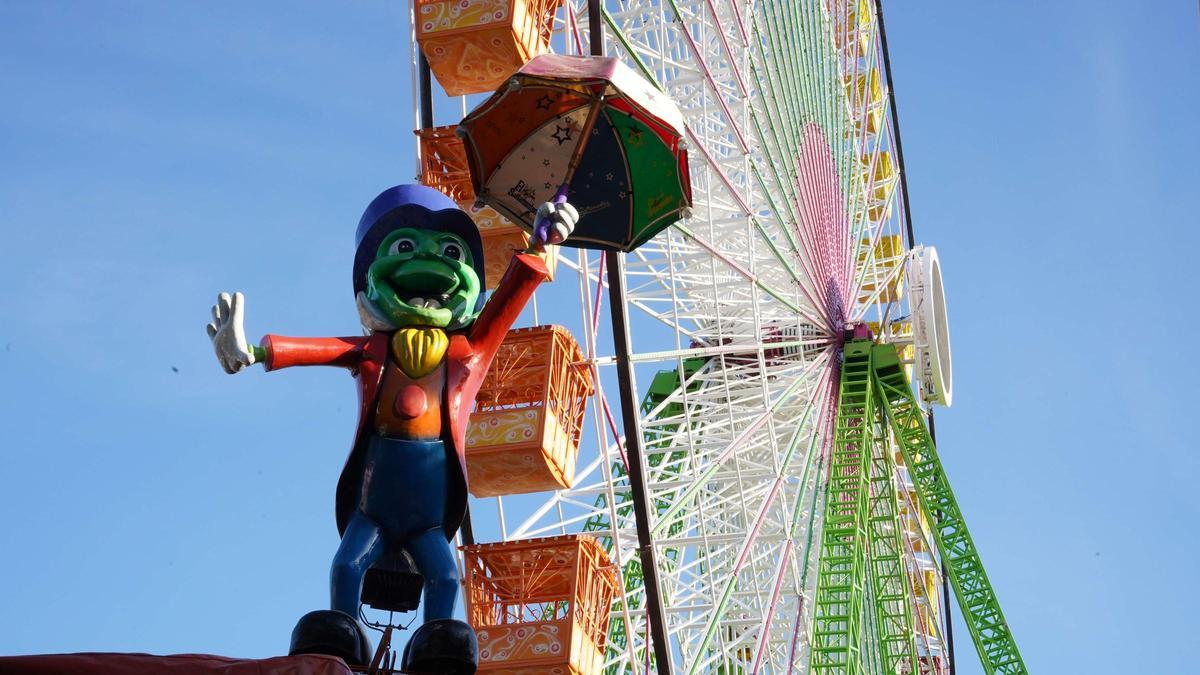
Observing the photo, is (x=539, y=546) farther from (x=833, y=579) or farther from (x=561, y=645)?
(x=833, y=579)

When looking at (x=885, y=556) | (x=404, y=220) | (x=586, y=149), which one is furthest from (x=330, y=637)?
(x=885, y=556)

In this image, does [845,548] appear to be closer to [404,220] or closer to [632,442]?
[632,442]

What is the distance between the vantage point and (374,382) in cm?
877

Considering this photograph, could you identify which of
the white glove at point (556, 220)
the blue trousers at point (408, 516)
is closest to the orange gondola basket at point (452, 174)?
the white glove at point (556, 220)

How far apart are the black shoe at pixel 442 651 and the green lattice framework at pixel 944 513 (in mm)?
11213

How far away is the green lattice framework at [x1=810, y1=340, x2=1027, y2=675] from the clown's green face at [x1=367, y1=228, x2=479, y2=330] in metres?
8.42

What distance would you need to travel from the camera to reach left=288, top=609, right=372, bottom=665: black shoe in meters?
7.83

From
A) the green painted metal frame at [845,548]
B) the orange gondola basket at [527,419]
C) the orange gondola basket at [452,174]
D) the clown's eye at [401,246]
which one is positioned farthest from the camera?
the green painted metal frame at [845,548]

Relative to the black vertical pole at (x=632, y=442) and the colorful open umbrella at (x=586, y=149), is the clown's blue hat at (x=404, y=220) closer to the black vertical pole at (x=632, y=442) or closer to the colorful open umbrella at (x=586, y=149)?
the colorful open umbrella at (x=586, y=149)

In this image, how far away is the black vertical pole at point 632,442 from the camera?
41.5 feet

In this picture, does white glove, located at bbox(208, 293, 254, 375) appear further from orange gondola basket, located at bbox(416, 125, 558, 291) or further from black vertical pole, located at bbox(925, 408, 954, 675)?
black vertical pole, located at bbox(925, 408, 954, 675)

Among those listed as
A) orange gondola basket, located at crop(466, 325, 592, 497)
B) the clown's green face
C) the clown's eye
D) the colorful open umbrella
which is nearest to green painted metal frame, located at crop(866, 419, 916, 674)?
orange gondola basket, located at crop(466, 325, 592, 497)

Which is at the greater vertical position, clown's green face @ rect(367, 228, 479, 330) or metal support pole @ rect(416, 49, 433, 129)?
metal support pole @ rect(416, 49, 433, 129)

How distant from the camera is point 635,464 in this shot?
12898 millimetres
